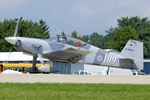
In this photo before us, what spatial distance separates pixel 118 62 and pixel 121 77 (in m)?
15.2

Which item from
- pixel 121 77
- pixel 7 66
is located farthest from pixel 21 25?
pixel 121 77

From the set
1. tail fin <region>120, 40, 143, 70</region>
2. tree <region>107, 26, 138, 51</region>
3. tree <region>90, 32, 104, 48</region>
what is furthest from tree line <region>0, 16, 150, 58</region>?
tail fin <region>120, 40, 143, 70</region>

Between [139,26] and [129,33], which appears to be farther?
[139,26]

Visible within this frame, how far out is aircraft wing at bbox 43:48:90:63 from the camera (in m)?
35.2

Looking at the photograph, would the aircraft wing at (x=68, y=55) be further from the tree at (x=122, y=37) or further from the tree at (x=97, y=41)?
the tree at (x=97, y=41)

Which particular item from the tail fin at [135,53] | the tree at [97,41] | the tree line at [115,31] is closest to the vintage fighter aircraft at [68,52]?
the tail fin at [135,53]

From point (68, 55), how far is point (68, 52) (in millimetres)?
644

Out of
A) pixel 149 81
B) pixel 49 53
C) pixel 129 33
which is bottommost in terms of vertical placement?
pixel 149 81

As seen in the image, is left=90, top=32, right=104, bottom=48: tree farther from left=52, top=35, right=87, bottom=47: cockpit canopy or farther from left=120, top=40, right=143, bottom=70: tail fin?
left=52, top=35, right=87, bottom=47: cockpit canopy

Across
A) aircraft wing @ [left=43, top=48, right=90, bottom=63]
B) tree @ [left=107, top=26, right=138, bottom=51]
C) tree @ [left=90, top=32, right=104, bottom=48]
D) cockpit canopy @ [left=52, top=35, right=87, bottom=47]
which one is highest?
tree @ [left=90, top=32, right=104, bottom=48]

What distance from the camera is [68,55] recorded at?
36.0 meters

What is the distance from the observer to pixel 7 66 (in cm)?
5047

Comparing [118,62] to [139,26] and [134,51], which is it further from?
[139,26]

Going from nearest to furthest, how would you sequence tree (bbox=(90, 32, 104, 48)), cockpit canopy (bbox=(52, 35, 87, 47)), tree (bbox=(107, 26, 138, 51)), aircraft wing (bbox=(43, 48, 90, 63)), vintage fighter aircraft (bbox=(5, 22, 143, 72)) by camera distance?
vintage fighter aircraft (bbox=(5, 22, 143, 72)) → aircraft wing (bbox=(43, 48, 90, 63)) → cockpit canopy (bbox=(52, 35, 87, 47)) → tree (bbox=(107, 26, 138, 51)) → tree (bbox=(90, 32, 104, 48))
